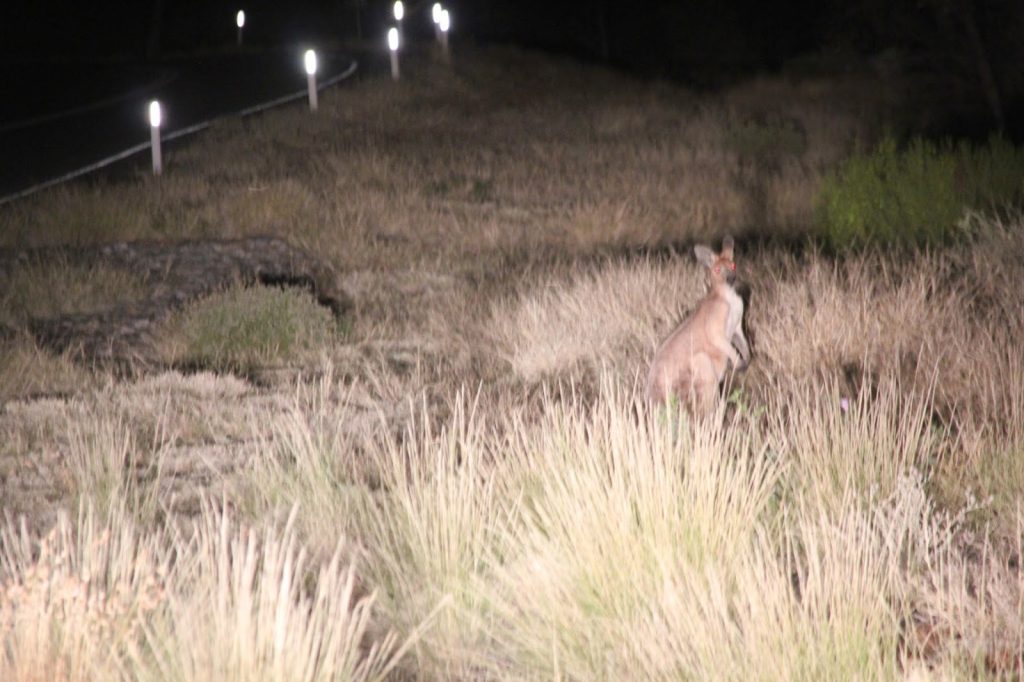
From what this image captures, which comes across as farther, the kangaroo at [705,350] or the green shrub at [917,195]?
the green shrub at [917,195]

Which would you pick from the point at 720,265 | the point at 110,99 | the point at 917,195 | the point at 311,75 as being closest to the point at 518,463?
the point at 720,265

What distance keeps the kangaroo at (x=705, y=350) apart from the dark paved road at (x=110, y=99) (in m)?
12.6

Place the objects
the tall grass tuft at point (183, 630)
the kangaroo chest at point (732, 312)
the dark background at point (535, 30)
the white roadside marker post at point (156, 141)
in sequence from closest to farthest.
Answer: the tall grass tuft at point (183, 630)
the kangaroo chest at point (732, 312)
the white roadside marker post at point (156, 141)
the dark background at point (535, 30)

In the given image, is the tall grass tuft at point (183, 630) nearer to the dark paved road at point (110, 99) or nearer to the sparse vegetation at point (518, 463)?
the sparse vegetation at point (518, 463)

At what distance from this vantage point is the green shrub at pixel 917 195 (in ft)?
41.2

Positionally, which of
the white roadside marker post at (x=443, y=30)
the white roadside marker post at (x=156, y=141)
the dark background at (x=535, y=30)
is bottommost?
the white roadside marker post at (x=156, y=141)

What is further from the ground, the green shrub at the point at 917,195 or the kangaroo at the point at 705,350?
the green shrub at the point at 917,195

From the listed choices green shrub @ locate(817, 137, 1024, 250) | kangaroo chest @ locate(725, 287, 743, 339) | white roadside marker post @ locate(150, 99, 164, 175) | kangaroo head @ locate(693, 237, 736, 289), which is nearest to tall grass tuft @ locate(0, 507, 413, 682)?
kangaroo chest @ locate(725, 287, 743, 339)

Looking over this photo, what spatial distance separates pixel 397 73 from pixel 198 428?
19.2 meters

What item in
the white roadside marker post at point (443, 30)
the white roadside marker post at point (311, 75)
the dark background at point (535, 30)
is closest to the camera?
the white roadside marker post at point (311, 75)

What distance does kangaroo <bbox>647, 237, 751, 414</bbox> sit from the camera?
6.57 m

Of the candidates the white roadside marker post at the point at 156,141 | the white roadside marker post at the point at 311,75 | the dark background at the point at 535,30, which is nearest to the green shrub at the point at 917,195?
the white roadside marker post at the point at 156,141

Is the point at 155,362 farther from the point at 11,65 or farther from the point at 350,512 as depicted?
the point at 11,65

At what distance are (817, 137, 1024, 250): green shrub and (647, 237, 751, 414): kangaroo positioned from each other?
221 inches
